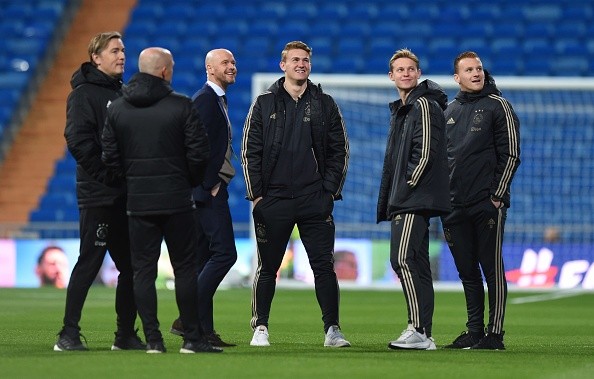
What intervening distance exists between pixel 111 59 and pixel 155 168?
2.86 ft

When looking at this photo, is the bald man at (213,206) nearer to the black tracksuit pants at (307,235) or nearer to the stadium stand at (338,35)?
the black tracksuit pants at (307,235)

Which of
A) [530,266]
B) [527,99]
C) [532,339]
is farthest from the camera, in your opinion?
[527,99]

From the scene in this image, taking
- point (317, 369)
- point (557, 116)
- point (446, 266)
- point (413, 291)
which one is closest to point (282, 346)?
point (413, 291)

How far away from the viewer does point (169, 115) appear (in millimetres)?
7125

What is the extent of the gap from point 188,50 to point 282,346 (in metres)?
15.0

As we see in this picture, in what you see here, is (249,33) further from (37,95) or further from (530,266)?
(530,266)

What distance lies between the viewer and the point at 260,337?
26.8ft

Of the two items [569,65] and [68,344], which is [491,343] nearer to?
[68,344]

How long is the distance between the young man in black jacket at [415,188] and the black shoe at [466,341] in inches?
12.8

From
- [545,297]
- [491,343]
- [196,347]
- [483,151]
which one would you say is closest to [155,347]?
[196,347]

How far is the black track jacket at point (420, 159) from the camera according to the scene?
7875mm

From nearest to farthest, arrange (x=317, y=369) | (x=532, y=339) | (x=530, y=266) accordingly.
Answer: (x=317, y=369) → (x=532, y=339) → (x=530, y=266)

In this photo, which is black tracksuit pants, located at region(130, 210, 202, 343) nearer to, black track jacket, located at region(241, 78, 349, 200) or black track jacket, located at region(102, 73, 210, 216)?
black track jacket, located at region(102, 73, 210, 216)

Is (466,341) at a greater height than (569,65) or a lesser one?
lesser
